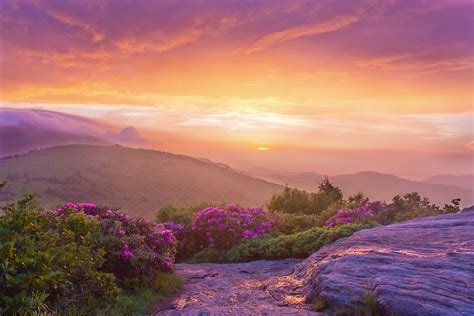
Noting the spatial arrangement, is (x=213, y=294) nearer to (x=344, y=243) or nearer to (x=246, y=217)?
(x=344, y=243)

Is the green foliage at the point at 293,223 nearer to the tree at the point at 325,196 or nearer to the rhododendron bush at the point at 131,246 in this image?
the tree at the point at 325,196

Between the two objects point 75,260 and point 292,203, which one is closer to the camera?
point 75,260

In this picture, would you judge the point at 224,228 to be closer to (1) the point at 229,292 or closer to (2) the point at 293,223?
(2) the point at 293,223

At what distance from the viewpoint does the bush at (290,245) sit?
1370cm

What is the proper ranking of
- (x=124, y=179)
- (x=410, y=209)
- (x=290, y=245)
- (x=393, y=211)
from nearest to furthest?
1. (x=290, y=245)
2. (x=393, y=211)
3. (x=410, y=209)
4. (x=124, y=179)

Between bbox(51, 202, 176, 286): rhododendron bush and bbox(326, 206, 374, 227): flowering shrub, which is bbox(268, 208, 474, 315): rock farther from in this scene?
bbox(326, 206, 374, 227): flowering shrub

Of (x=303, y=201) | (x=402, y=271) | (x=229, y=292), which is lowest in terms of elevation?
(x=229, y=292)

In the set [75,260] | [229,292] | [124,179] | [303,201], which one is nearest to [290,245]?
[229,292]

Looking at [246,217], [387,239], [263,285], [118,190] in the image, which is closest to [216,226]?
[246,217]

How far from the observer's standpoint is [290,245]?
14398 millimetres

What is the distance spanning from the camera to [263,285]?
10.5m

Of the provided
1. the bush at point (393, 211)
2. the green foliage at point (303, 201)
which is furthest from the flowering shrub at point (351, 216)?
→ the green foliage at point (303, 201)

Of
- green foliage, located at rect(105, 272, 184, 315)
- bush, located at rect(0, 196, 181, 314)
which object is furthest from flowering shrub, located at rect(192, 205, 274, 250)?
green foliage, located at rect(105, 272, 184, 315)

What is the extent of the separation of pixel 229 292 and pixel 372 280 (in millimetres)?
3485
